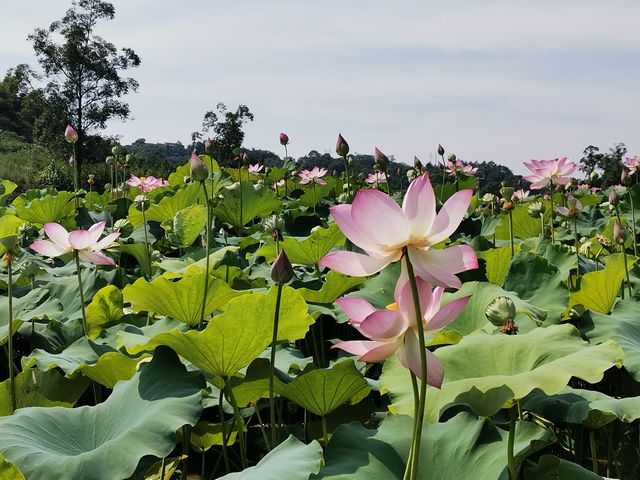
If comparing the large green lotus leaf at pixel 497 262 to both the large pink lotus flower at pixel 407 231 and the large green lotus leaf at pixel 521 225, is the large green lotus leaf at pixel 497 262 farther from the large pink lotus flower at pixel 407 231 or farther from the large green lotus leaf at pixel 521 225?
the large pink lotus flower at pixel 407 231

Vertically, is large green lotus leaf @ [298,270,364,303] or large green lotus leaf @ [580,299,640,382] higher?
large green lotus leaf @ [298,270,364,303]

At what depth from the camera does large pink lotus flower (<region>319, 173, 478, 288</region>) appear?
2.55 ft

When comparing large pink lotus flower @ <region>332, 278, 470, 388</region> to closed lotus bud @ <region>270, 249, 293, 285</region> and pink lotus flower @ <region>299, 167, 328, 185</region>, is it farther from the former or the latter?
pink lotus flower @ <region>299, 167, 328, 185</region>

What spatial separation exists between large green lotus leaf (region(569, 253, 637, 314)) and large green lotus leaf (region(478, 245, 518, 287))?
0.21 m

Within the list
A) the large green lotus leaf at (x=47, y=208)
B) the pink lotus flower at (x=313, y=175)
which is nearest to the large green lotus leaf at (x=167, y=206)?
the large green lotus leaf at (x=47, y=208)

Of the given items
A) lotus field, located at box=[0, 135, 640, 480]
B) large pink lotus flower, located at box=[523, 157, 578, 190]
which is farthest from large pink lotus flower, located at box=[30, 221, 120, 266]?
large pink lotus flower, located at box=[523, 157, 578, 190]

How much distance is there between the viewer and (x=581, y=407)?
1.14m

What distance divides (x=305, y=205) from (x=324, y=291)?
2.35m

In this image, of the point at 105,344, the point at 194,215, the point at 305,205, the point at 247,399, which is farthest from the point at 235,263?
the point at 305,205

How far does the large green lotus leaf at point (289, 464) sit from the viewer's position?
87 cm

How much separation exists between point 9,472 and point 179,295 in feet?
2.21

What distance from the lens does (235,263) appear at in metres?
2.31

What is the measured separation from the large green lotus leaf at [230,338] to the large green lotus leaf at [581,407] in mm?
462

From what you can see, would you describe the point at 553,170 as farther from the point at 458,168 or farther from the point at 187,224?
the point at 458,168
